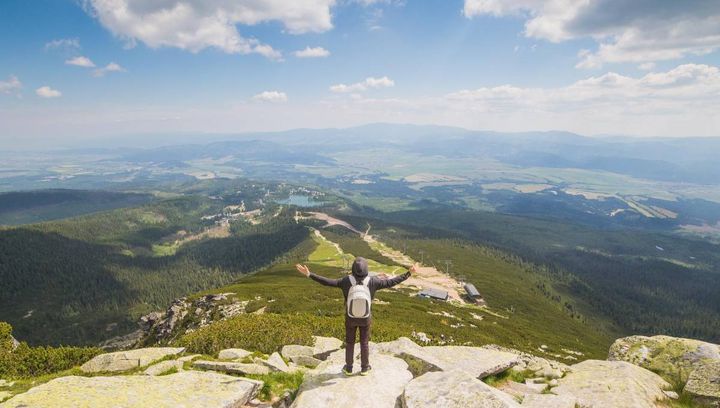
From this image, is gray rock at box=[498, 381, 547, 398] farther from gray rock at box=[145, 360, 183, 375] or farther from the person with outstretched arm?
gray rock at box=[145, 360, 183, 375]

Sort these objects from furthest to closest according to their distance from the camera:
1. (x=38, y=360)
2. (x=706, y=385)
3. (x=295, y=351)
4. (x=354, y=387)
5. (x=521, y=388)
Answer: (x=38, y=360) → (x=295, y=351) → (x=521, y=388) → (x=706, y=385) → (x=354, y=387)

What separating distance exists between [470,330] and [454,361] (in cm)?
5255

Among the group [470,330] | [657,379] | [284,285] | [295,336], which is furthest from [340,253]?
[657,379]

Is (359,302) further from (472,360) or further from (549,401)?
(472,360)

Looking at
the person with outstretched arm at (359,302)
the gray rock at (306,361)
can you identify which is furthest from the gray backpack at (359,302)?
the gray rock at (306,361)

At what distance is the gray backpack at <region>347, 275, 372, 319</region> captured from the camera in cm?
1462

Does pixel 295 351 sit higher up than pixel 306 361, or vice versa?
pixel 306 361

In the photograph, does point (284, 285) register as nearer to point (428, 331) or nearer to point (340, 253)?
point (428, 331)

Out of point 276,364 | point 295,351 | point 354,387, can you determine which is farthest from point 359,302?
point 295,351

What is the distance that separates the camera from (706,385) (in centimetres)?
1558

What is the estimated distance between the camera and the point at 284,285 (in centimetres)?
10675

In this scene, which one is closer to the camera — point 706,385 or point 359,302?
point 359,302

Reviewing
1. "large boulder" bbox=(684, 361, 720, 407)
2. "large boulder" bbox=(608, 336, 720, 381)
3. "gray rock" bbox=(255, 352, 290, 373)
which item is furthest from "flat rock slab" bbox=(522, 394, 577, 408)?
"gray rock" bbox=(255, 352, 290, 373)

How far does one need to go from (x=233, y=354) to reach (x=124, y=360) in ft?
23.8
